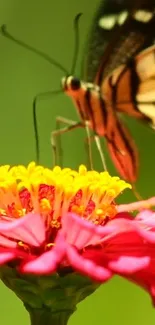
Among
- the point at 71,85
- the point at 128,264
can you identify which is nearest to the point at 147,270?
the point at 128,264

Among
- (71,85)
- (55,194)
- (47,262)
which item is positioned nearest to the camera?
(47,262)

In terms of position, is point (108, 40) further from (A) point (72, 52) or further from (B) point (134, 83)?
(A) point (72, 52)

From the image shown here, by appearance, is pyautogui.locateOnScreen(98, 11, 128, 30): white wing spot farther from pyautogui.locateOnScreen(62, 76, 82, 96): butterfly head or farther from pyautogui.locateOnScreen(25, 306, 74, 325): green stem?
pyautogui.locateOnScreen(25, 306, 74, 325): green stem

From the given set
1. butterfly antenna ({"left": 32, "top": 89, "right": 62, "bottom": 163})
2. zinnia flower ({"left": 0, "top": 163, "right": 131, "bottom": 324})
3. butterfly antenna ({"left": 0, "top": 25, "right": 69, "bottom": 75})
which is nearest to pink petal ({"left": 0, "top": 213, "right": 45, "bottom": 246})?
zinnia flower ({"left": 0, "top": 163, "right": 131, "bottom": 324})

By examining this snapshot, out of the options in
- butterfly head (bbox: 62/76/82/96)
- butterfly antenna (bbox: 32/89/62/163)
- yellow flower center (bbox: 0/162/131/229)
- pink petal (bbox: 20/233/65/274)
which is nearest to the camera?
pink petal (bbox: 20/233/65/274)

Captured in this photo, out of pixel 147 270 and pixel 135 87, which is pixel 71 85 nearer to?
pixel 135 87
